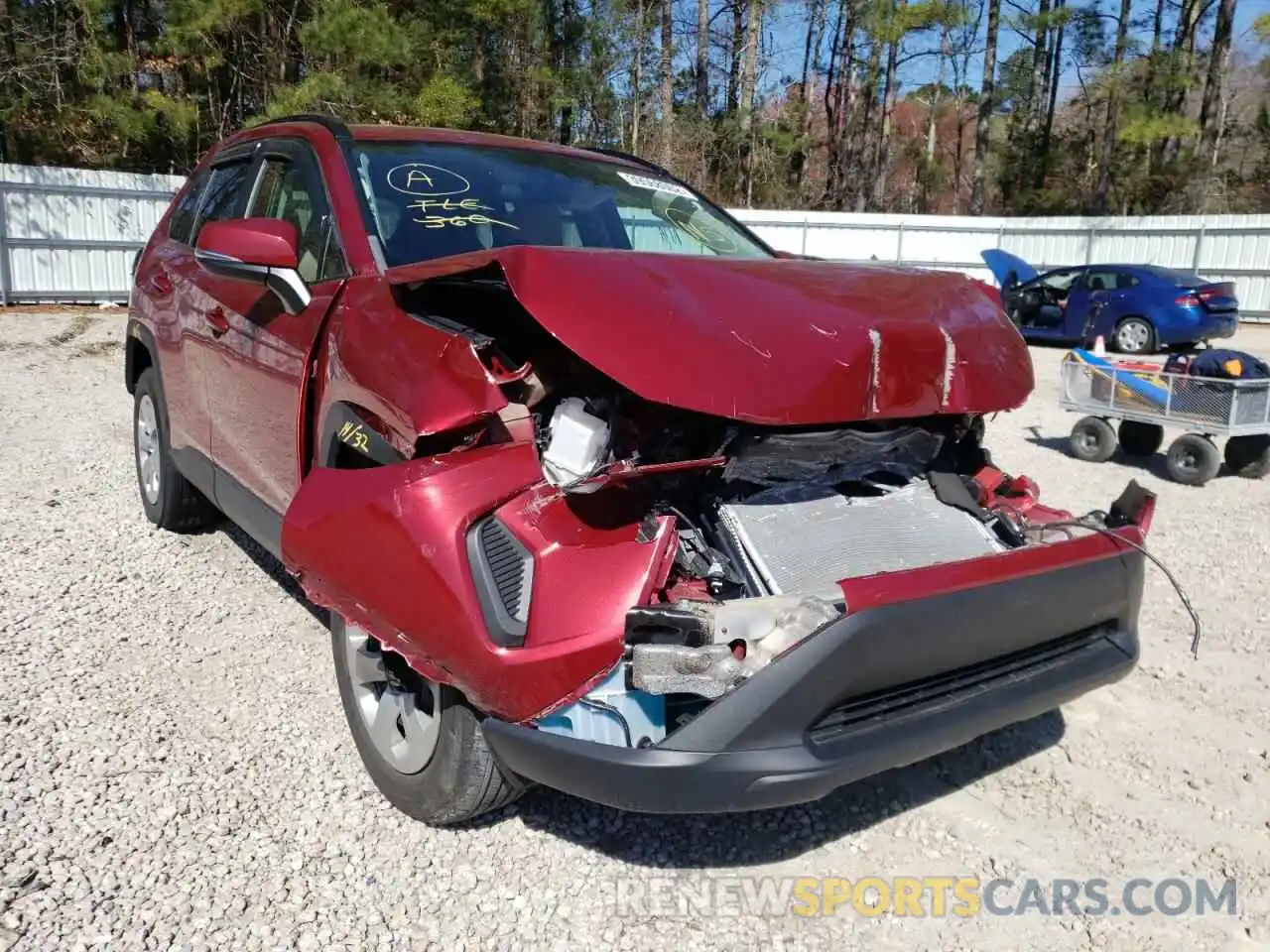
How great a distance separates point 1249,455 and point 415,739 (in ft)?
21.9

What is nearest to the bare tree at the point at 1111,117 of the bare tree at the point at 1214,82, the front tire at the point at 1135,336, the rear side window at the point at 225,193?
the bare tree at the point at 1214,82

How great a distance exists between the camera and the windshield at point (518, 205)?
313 cm

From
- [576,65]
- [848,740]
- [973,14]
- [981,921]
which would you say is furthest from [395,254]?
[973,14]

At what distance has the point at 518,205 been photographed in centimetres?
342

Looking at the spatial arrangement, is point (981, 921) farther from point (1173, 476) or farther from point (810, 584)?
point (1173, 476)

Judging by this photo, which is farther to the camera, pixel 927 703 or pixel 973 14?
pixel 973 14

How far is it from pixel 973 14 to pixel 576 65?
45.9 feet

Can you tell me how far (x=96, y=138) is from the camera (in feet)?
59.5

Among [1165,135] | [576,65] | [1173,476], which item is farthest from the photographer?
[1165,135]

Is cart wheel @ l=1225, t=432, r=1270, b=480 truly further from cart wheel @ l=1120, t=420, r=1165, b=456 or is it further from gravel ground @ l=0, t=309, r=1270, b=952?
gravel ground @ l=0, t=309, r=1270, b=952

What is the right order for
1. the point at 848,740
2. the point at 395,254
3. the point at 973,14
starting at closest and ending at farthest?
the point at 848,740, the point at 395,254, the point at 973,14

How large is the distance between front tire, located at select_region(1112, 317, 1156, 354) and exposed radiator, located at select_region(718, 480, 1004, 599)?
1380 cm

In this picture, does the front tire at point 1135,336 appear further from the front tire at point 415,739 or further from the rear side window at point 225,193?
the front tire at point 415,739

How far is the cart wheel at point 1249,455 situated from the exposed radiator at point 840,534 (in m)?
5.40
